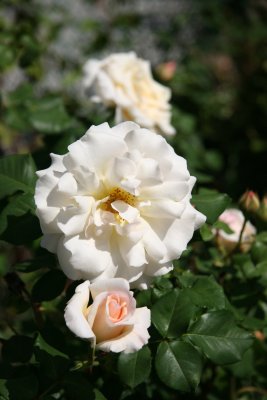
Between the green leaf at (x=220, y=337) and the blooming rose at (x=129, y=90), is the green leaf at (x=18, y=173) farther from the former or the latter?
the blooming rose at (x=129, y=90)

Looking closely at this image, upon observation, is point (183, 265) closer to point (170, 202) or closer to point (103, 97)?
point (170, 202)

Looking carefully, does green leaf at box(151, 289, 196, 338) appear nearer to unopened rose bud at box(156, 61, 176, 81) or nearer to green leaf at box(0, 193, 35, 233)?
green leaf at box(0, 193, 35, 233)

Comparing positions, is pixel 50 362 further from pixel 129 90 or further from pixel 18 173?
pixel 129 90

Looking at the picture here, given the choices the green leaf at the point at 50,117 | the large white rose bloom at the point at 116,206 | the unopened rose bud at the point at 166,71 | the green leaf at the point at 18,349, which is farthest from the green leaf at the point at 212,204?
the unopened rose bud at the point at 166,71

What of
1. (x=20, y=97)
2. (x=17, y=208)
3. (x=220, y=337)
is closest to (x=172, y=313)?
(x=220, y=337)

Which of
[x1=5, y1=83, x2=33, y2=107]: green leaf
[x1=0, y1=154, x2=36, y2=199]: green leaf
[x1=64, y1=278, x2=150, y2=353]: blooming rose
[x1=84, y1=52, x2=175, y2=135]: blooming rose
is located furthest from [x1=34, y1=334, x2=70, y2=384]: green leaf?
[x1=5, y1=83, x2=33, y2=107]: green leaf
